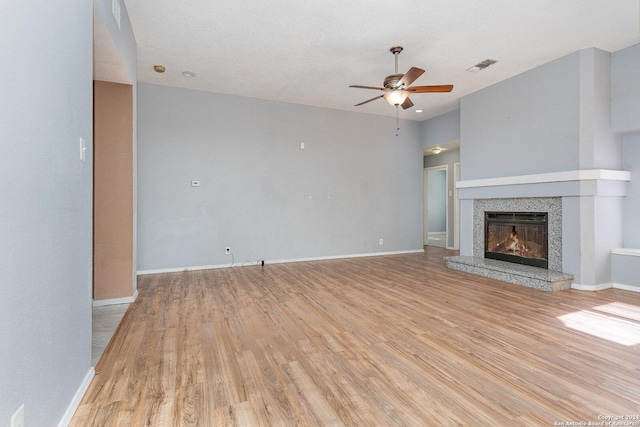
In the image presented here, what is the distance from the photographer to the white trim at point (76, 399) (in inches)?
59.0

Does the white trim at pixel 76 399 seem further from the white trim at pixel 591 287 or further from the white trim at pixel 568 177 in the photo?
the white trim at pixel 568 177

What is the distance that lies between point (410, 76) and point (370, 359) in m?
2.88

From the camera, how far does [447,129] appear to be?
673 cm

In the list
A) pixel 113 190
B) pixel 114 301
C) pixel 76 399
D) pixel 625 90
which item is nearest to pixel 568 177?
pixel 625 90

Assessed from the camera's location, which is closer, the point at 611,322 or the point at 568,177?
the point at 611,322

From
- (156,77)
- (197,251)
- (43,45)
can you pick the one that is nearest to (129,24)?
(156,77)

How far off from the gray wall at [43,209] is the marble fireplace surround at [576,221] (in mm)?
4733

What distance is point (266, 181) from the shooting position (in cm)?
594

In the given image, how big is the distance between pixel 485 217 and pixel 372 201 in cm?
229

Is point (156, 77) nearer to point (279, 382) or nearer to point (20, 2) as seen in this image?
point (20, 2)

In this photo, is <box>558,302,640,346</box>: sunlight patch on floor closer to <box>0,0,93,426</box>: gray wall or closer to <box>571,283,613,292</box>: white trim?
<box>571,283,613,292</box>: white trim

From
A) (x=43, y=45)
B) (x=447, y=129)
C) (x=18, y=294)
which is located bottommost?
(x=18, y=294)

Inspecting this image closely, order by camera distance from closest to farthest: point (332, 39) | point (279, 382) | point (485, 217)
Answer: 1. point (279, 382)
2. point (332, 39)
3. point (485, 217)

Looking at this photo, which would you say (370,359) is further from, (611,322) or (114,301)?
(114,301)
